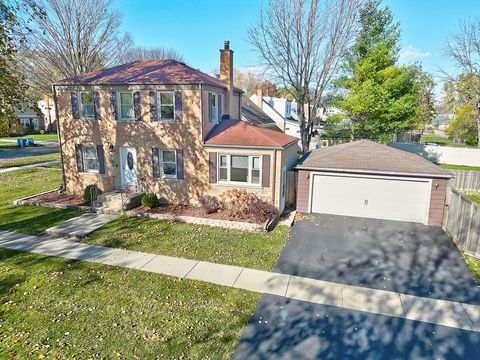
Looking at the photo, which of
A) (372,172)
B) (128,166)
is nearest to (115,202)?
(128,166)

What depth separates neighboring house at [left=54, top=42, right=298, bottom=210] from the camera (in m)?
13.8

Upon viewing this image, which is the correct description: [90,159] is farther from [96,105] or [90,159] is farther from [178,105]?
[178,105]

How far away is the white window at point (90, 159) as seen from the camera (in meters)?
16.0

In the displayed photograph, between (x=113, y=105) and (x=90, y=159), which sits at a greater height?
(x=113, y=105)

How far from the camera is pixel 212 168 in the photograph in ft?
46.7

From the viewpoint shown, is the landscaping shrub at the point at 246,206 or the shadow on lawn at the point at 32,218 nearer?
the shadow on lawn at the point at 32,218

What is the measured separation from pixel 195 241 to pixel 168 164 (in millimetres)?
5346

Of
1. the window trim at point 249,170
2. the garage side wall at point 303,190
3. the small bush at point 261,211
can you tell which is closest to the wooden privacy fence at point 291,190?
the garage side wall at point 303,190

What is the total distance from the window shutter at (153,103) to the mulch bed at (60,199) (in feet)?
18.4

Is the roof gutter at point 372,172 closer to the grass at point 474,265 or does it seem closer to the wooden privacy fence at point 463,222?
the wooden privacy fence at point 463,222

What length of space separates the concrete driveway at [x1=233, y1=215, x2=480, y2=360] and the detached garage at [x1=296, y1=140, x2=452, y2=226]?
78 cm

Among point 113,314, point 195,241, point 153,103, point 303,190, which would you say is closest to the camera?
point 113,314

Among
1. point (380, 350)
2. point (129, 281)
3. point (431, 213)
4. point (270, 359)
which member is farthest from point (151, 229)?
point (431, 213)

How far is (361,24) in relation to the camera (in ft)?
76.6
